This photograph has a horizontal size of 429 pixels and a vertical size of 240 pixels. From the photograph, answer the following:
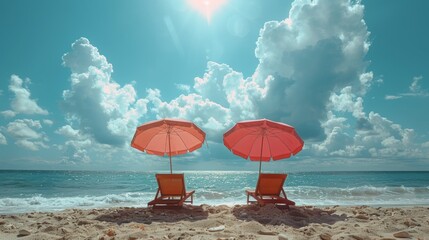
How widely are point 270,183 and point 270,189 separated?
8.6 inches

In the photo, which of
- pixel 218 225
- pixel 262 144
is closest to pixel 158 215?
pixel 218 225

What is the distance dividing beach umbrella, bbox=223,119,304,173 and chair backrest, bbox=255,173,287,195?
908mm

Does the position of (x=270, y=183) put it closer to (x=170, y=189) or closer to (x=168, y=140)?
(x=170, y=189)

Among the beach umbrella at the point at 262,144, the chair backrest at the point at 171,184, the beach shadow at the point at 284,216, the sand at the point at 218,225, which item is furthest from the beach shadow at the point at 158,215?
the beach umbrella at the point at 262,144

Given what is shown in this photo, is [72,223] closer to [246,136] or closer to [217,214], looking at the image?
[217,214]

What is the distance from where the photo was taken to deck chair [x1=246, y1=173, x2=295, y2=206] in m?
7.77

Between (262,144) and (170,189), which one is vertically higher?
(262,144)

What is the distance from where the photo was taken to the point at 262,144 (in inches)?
343

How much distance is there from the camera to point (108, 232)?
479 centimetres

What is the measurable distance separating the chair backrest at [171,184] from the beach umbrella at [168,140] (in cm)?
75

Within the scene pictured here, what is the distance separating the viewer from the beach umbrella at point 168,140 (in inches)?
340

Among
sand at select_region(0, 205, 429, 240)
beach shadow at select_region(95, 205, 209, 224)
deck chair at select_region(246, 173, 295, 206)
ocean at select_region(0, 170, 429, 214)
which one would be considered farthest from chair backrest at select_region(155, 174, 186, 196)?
ocean at select_region(0, 170, 429, 214)

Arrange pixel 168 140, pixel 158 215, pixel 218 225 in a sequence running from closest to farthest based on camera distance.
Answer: pixel 218 225
pixel 158 215
pixel 168 140

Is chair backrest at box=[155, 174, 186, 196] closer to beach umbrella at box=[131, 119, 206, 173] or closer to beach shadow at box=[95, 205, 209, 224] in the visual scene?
beach shadow at box=[95, 205, 209, 224]
